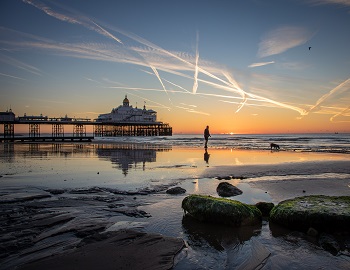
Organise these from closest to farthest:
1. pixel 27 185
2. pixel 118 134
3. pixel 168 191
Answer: pixel 168 191 < pixel 27 185 < pixel 118 134

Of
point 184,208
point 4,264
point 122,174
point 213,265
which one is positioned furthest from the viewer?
point 122,174

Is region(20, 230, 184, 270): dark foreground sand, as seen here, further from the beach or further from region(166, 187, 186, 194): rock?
region(166, 187, 186, 194): rock

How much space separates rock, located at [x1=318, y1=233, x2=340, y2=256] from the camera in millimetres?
4188

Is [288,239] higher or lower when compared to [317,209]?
lower

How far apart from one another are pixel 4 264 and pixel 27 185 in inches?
224

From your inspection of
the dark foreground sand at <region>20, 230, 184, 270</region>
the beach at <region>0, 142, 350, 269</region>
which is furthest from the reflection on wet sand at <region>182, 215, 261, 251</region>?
the dark foreground sand at <region>20, 230, 184, 270</region>

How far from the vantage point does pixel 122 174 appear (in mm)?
11102

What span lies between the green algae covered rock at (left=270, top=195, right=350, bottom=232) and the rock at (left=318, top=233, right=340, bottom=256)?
1.03ft

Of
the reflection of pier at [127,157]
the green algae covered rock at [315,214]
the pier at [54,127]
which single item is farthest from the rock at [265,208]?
the pier at [54,127]

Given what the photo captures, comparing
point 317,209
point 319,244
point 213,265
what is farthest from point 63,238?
point 317,209

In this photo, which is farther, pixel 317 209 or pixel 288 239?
pixel 317 209

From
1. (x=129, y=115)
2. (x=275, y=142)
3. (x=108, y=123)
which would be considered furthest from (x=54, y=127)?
(x=275, y=142)

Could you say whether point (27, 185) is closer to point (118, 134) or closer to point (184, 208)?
point (184, 208)

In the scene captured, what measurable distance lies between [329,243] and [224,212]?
1897mm
